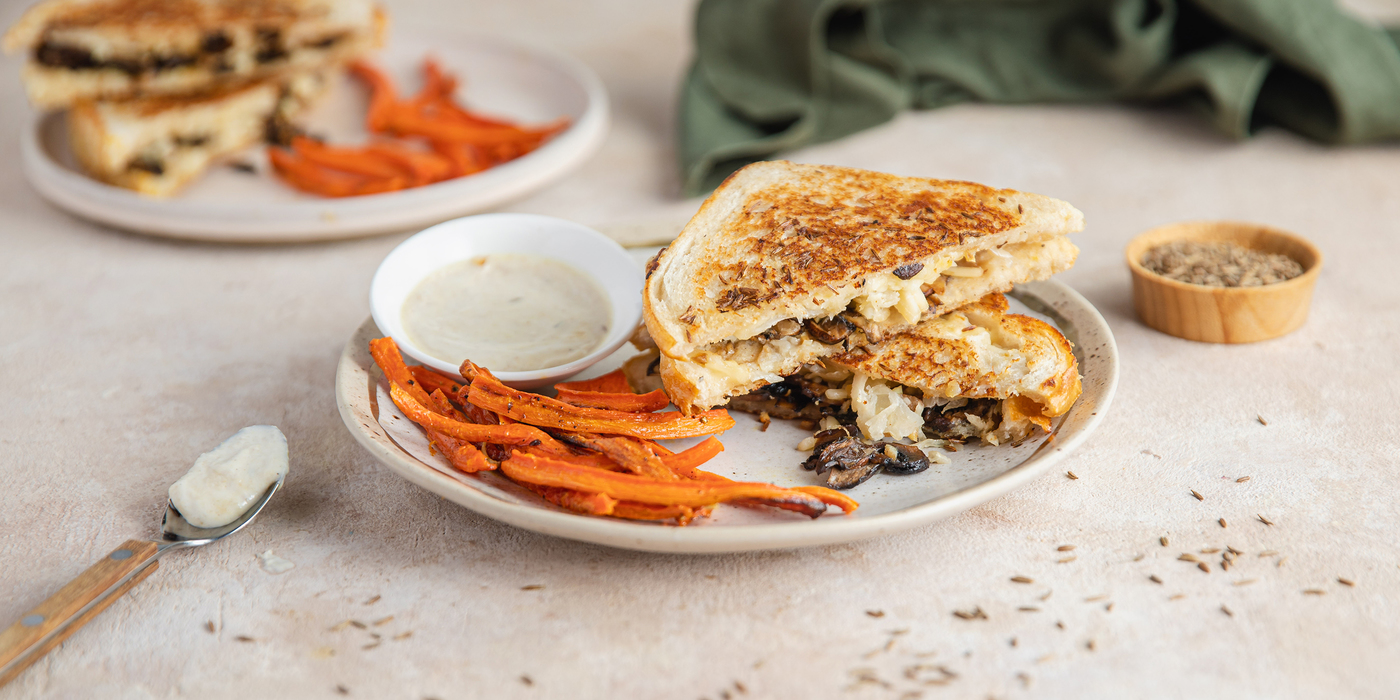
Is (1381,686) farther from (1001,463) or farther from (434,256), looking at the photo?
(434,256)

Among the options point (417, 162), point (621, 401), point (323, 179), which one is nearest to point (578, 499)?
point (621, 401)

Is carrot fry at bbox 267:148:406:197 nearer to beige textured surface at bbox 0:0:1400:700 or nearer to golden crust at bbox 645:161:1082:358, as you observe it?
beige textured surface at bbox 0:0:1400:700

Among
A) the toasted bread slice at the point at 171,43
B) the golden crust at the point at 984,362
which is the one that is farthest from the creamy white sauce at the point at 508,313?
the toasted bread slice at the point at 171,43

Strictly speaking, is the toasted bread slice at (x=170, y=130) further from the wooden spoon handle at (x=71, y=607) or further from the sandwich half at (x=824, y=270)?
the sandwich half at (x=824, y=270)

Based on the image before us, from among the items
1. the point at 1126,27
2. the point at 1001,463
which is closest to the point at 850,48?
the point at 1126,27

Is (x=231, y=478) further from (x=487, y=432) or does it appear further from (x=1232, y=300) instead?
(x=1232, y=300)
